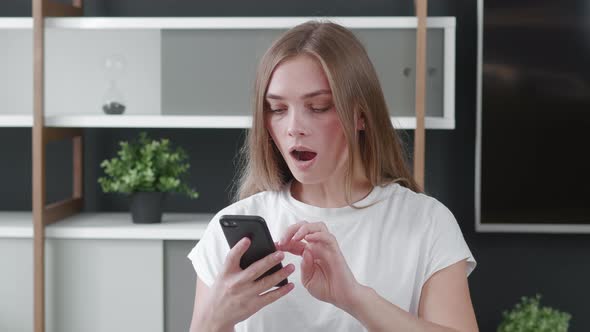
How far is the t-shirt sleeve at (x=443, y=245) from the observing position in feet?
4.61

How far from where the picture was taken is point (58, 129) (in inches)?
122

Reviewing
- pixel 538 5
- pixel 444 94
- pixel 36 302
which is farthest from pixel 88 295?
pixel 538 5

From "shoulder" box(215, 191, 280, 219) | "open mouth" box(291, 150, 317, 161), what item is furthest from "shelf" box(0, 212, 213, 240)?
"open mouth" box(291, 150, 317, 161)

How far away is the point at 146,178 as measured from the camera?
2.98 meters

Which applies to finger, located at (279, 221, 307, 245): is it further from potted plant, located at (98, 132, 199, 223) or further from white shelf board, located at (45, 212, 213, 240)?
potted plant, located at (98, 132, 199, 223)

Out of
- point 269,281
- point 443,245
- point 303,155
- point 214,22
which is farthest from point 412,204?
point 214,22

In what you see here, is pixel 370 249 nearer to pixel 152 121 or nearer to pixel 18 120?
pixel 152 121

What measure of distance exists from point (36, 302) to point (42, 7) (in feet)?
3.16

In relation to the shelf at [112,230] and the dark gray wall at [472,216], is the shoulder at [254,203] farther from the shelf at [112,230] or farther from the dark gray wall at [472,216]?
the dark gray wall at [472,216]

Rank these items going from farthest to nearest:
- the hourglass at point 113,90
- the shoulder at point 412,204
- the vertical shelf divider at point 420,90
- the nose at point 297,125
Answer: the hourglass at point 113,90 → the vertical shelf divider at point 420,90 → the shoulder at point 412,204 → the nose at point 297,125

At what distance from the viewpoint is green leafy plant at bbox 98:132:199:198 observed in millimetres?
2990

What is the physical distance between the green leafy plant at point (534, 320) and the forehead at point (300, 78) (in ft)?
6.11

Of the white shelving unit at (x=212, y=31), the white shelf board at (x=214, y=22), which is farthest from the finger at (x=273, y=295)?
the white shelf board at (x=214, y=22)

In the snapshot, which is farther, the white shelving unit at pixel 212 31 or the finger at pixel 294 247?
the white shelving unit at pixel 212 31
